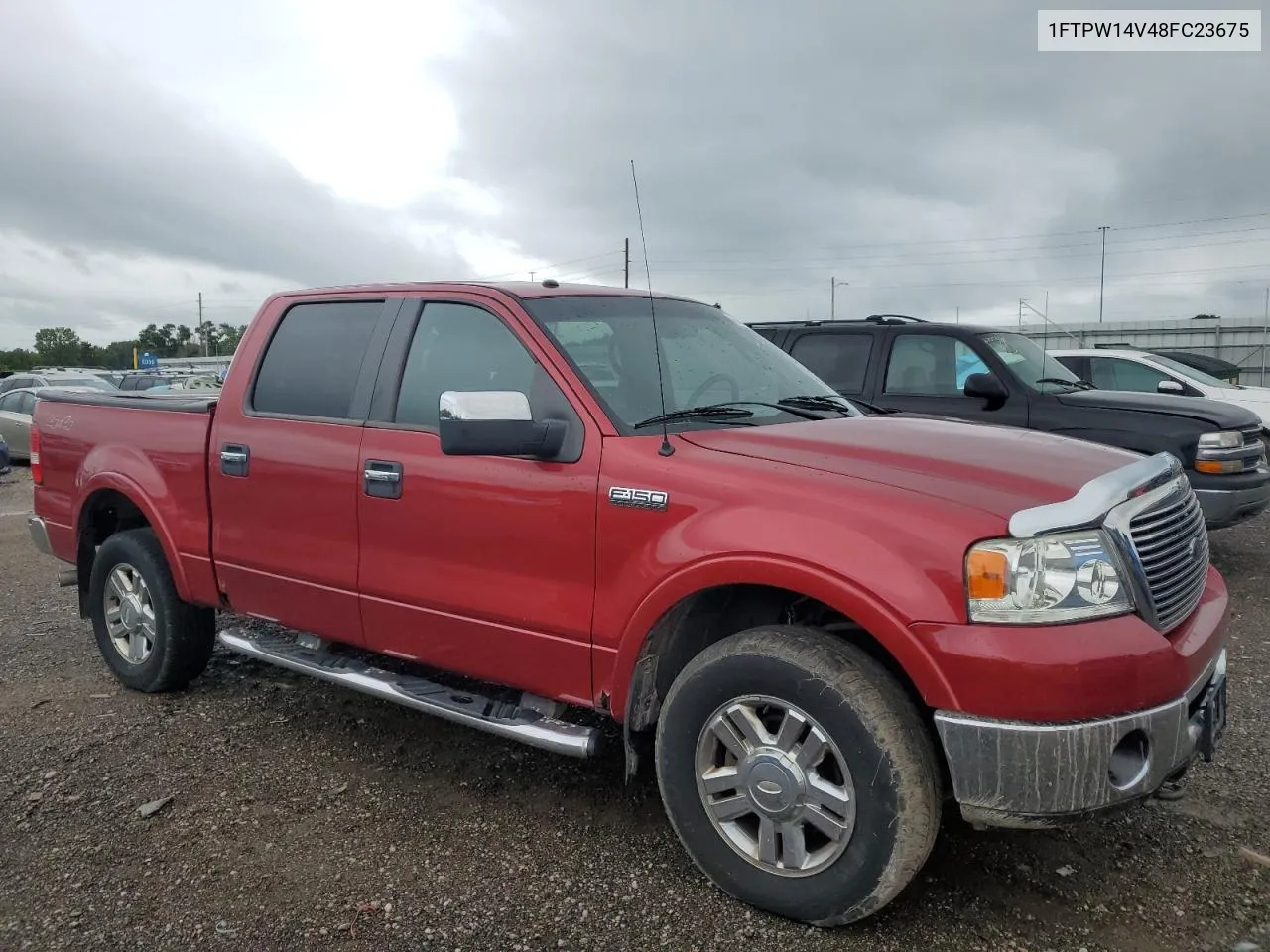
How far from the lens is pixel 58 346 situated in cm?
9750

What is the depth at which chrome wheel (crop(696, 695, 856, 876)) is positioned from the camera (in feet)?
8.96

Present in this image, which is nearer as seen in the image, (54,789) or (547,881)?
(547,881)

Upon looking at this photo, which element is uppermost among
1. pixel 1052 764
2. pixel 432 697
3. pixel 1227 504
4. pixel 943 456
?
pixel 943 456

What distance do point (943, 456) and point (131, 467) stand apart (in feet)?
12.1

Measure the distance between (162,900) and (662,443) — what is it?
206 centimetres

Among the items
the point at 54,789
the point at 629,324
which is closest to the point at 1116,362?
the point at 629,324

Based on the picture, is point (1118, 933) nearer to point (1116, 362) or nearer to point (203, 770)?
point (203, 770)

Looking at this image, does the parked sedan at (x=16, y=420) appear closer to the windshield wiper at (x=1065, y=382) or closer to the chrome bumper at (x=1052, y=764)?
the windshield wiper at (x=1065, y=382)

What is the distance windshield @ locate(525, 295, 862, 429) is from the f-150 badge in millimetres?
260

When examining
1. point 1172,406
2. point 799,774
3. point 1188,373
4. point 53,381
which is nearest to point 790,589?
point 799,774

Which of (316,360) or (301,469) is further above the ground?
(316,360)

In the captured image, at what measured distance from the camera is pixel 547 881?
3125mm

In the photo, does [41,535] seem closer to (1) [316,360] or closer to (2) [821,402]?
(1) [316,360]

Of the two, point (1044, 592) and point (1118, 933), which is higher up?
point (1044, 592)
